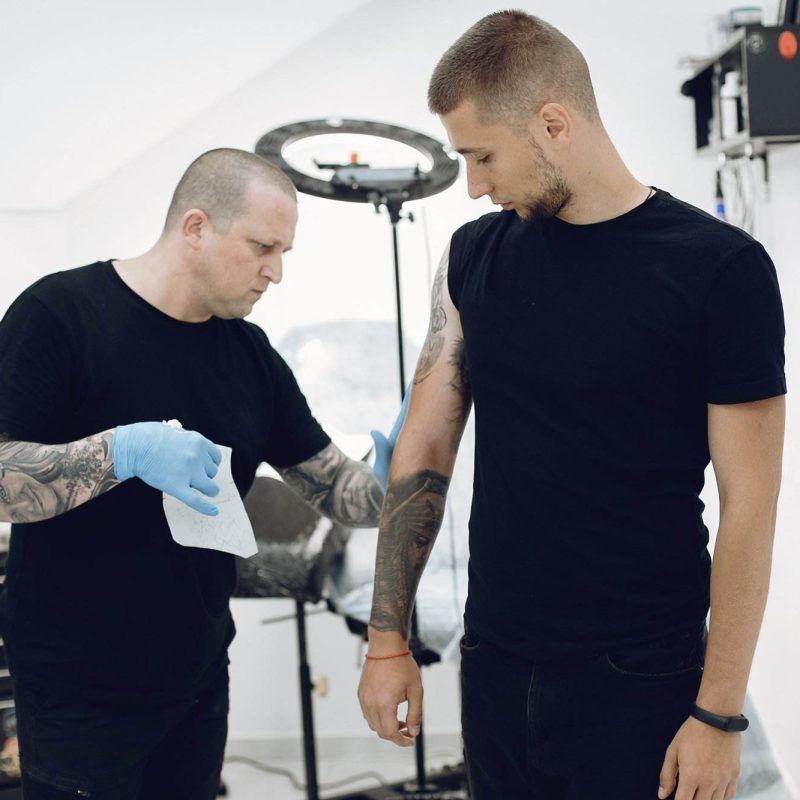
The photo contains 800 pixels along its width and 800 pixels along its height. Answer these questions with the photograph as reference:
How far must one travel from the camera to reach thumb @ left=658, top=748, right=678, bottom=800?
975 millimetres

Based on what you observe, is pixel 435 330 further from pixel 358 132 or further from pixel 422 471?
pixel 358 132

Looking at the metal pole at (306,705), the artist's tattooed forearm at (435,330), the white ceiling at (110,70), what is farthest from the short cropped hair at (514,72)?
the metal pole at (306,705)

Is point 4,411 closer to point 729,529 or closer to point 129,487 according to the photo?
point 129,487

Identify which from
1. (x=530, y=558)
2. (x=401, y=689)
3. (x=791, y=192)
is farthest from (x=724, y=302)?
(x=791, y=192)

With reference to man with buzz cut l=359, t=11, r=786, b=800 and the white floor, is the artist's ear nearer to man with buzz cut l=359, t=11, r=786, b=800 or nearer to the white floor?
man with buzz cut l=359, t=11, r=786, b=800

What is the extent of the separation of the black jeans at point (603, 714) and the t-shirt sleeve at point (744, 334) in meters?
0.30

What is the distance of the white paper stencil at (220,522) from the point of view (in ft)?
4.20

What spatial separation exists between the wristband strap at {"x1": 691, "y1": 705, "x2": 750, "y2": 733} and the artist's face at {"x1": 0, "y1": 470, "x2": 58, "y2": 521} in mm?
844

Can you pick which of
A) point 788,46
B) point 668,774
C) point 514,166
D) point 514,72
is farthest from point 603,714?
point 788,46

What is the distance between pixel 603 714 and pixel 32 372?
2.80 feet

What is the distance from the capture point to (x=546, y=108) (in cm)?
104

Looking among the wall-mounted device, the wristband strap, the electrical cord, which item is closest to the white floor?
the electrical cord

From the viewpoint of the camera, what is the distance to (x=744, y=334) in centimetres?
92

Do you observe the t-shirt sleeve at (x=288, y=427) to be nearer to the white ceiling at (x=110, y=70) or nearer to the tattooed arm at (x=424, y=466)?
the tattooed arm at (x=424, y=466)
